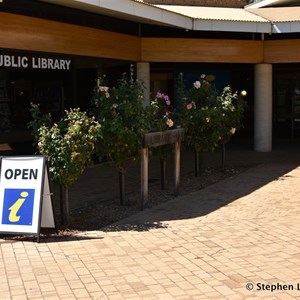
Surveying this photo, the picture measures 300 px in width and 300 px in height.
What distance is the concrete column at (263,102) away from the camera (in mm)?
16094

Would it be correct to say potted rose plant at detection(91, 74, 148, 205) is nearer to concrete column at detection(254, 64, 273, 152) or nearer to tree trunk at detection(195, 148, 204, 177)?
tree trunk at detection(195, 148, 204, 177)

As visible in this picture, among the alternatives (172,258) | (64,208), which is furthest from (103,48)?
(172,258)

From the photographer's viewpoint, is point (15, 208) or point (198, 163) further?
point (198, 163)

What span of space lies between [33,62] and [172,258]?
21.6 feet

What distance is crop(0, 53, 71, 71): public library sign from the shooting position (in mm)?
10443

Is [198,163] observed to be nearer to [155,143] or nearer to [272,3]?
[155,143]

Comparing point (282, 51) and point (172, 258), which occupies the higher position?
point (282, 51)

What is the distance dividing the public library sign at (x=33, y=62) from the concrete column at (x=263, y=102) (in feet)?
21.2

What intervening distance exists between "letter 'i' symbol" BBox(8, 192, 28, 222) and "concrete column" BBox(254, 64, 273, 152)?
35.9ft

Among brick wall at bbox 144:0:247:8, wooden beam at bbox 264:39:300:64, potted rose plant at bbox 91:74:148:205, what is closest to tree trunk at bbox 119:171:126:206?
potted rose plant at bbox 91:74:148:205

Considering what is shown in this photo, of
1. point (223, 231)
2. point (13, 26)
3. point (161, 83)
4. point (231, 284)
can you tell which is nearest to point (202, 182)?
point (223, 231)

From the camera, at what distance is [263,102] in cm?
1616

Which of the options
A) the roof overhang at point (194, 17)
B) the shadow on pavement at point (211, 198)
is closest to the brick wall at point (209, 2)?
the roof overhang at point (194, 17)

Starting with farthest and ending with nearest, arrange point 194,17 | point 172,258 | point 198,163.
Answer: point 194,17
point 198,163
point 172,258
